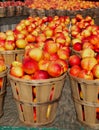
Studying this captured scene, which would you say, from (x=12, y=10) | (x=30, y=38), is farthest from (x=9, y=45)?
(x=12, y=10)

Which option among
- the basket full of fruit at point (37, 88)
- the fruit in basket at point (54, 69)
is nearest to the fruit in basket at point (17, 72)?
the basket full of fruit at point (37, 88)

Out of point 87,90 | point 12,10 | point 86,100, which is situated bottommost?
point 12,10

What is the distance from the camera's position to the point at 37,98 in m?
2.14

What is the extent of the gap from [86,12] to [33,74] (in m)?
6.38

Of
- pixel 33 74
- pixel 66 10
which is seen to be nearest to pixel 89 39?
pixel 33 74

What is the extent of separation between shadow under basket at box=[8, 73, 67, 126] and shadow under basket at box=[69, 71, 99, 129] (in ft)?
0.46

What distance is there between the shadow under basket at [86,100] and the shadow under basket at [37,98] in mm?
140

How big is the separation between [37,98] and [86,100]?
390 mm

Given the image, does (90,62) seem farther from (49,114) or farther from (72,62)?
(49,114)

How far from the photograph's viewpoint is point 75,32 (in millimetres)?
4035

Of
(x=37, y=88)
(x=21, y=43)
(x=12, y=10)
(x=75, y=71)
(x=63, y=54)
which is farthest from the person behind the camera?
(x=12, y=10)

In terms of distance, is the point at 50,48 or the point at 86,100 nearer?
the point at 86,100

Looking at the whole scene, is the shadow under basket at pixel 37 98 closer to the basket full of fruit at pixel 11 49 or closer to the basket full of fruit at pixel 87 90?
the basket full of fruit at pixel 87 90

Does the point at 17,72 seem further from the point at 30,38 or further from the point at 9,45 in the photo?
the point at 30,38
